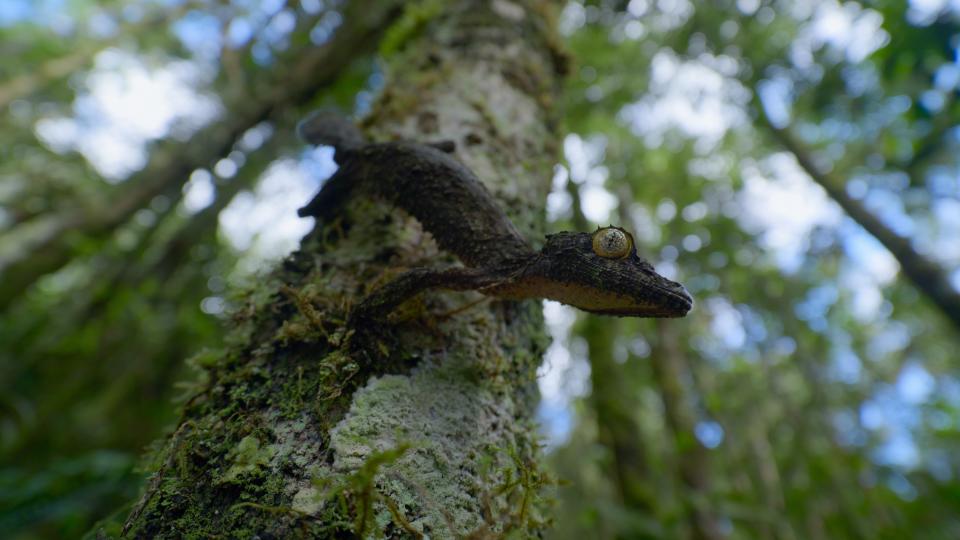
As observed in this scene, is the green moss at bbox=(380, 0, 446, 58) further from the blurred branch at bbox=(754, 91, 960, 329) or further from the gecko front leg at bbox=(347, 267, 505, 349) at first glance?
the blurred branch at bbox=(754, 91, 960, 329)

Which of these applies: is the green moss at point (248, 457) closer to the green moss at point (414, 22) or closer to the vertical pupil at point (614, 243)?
the vertical pupil at point (614, 243)

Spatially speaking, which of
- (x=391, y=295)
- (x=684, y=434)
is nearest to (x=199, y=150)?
(x=391, y=295)

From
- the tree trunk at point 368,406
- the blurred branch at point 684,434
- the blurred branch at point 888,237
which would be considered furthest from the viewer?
the blurred branch at point 684,434

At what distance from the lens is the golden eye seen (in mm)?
1536

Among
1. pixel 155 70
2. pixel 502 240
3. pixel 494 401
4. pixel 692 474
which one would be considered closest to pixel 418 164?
pixel 502 240

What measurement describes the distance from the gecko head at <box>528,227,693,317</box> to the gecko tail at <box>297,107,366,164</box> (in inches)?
39.4

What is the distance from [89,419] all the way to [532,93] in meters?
5.73

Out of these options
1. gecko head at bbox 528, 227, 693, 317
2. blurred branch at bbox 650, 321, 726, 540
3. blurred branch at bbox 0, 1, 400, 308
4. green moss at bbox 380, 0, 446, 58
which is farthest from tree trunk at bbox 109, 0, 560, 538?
blurred branch at bbox 0, 1, 400, 308

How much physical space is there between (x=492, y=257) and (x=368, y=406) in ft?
1.88

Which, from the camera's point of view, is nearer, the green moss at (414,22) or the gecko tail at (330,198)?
the gecko tail at (330,198)

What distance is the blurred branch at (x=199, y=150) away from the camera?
5.47 meters

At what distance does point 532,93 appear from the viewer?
8.59ft

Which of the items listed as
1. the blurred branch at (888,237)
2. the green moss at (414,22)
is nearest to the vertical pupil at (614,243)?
the green moss at (414,22)

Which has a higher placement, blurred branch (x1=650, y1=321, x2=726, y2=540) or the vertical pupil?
the vertical pupil
